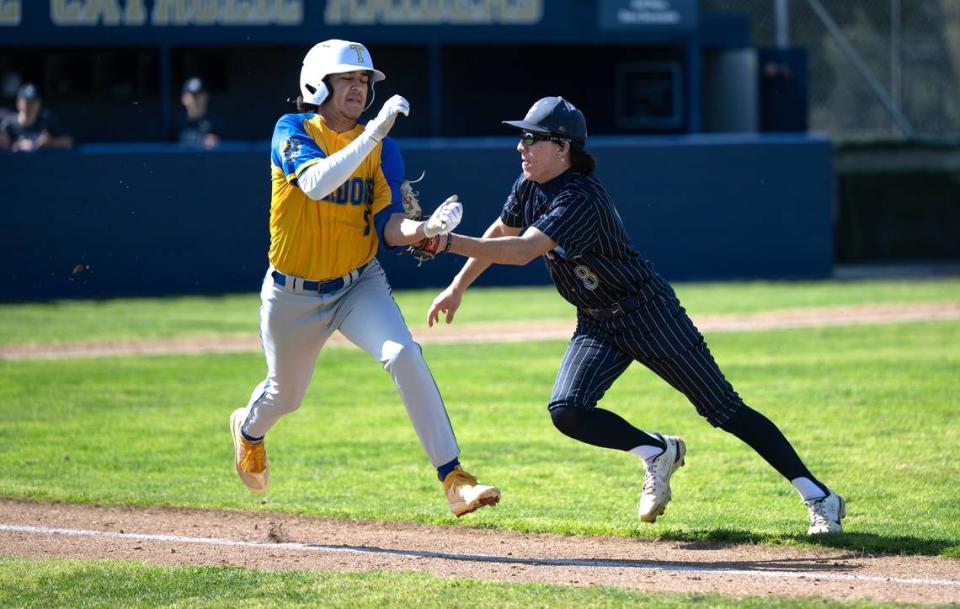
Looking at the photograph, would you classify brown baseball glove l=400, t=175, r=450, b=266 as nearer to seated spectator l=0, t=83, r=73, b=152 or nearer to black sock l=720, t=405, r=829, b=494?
black sock l=720, t=405, r=829, b=494

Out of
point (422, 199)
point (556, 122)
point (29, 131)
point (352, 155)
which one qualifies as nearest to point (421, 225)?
point (352, 155)

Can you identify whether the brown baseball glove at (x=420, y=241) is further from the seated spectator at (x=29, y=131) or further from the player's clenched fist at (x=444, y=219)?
the seated spectator at (x=29, y=131)

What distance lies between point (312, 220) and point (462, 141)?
527 inches

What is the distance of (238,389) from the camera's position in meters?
11.3

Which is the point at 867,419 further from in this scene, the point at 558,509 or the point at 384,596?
the point at 384,596

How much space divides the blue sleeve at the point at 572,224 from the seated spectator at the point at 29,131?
13312 millimetres

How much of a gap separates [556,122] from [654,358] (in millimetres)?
1115

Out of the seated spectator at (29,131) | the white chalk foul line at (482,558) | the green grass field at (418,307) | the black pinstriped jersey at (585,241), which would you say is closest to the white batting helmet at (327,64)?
the black pinstriped jersey at (585,241)

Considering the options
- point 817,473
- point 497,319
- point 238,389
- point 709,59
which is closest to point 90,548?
point 817,473

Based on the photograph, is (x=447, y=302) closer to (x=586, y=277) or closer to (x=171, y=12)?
(x=586, y=277)

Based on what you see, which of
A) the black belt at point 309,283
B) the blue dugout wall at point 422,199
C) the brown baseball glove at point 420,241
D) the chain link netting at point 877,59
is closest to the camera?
the brown baseball glove at point 420,241

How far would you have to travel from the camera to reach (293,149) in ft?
19.4

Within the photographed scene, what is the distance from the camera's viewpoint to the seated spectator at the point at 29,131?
17812 millimetres

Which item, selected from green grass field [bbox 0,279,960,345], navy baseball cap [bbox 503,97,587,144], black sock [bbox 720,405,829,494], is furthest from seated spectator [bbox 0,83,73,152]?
black sock [bbox 720,405,829,494]
